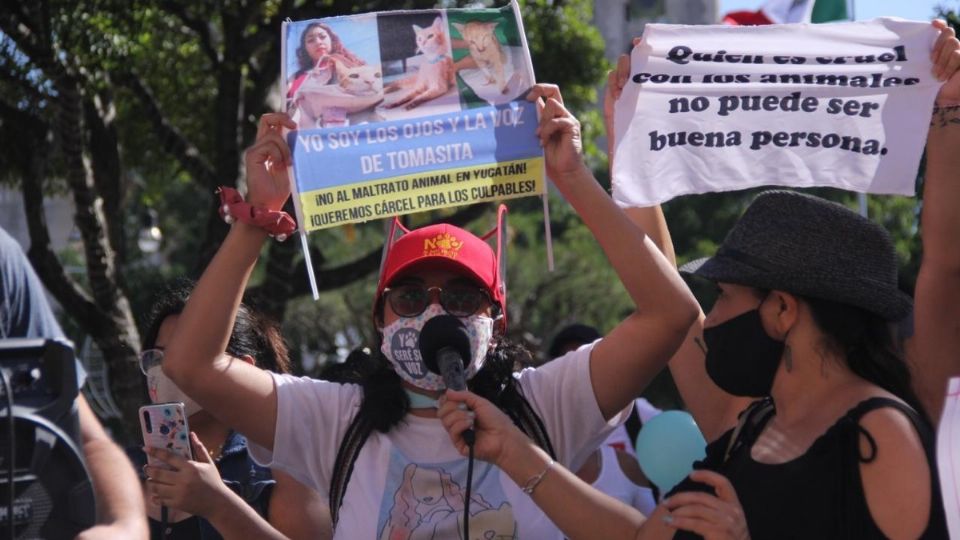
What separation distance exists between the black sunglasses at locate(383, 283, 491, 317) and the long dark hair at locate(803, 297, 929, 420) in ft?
2.89

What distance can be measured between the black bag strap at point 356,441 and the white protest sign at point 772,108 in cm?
76

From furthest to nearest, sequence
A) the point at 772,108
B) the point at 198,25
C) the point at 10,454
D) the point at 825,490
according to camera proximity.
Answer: the point at 198,25 < the point at 772,108 < the point at 825,490 < the point at 10,454

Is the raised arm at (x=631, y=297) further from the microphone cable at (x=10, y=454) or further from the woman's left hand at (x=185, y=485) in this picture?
the microphone cable at (x=10, y=454)

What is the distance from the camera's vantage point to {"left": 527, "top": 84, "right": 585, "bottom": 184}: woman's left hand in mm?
3451

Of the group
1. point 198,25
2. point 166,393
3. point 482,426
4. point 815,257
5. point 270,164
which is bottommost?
point 198,25

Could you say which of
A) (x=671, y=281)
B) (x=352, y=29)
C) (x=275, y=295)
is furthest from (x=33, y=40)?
(x=671, y=281)

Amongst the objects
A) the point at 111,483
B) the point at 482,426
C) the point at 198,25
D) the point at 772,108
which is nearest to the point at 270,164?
the point at 482,426

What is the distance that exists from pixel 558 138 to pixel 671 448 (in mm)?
1948

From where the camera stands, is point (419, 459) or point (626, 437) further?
point (626, 437)

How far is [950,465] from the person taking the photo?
254 centimetres

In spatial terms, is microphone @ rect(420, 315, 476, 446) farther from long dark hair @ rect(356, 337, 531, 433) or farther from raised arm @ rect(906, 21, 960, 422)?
raised arm @ rect(906, 21, 960, 422)

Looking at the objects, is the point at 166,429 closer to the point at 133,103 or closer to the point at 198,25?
the point at 198,25

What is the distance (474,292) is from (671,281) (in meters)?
0.50

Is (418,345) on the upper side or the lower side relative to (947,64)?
lower
